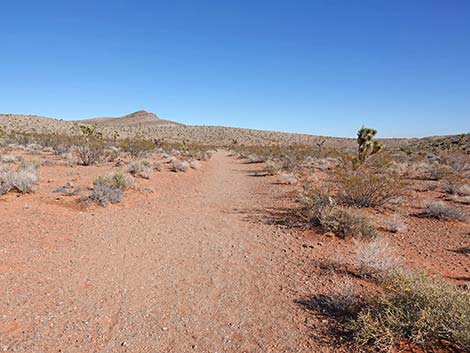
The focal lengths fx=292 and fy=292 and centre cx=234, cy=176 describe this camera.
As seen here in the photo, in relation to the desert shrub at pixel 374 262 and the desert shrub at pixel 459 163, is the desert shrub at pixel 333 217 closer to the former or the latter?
the desert shrub at pixel 374 262

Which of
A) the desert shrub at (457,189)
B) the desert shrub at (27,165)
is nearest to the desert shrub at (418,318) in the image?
the desert shrub at (457,189)

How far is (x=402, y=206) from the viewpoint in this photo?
941 cm

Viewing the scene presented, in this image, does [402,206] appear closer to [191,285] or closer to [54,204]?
[191,285]

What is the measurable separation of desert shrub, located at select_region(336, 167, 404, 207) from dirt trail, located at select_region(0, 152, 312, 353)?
3.10 metres

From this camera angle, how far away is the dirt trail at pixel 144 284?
3.34 meters

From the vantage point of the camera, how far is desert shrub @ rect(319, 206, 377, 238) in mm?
6468

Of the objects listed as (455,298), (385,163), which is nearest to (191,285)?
(455,298)

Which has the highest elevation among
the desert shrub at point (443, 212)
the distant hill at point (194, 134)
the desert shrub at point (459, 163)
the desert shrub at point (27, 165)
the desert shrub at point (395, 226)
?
the distant hill at point (194, 134)

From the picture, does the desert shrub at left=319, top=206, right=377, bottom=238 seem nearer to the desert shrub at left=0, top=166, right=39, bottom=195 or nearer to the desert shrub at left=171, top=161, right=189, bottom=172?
the desert shrub at left=0, top=166, right=39, bottom=195

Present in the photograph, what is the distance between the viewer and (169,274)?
4.85 metres

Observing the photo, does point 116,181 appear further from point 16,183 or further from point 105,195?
point 16,183

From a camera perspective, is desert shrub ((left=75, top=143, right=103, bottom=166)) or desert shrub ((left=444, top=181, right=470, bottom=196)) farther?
desert shrub ((left=75, top=143, right=103, bottom=166))

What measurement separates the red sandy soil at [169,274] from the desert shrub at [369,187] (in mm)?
909

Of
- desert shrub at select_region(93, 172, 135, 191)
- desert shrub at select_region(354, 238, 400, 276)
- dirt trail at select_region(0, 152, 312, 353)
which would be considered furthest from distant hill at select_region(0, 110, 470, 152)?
desert shrub at select_region(354, 238, 400, 276)
